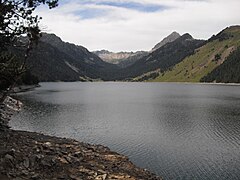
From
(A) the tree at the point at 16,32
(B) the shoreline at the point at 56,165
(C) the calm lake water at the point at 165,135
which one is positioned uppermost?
(A) the tree at the point at 16,32

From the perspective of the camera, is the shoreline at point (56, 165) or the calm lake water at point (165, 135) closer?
the shoreline at point (56, 165)

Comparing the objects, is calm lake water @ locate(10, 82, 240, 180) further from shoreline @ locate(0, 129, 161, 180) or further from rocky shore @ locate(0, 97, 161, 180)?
shoreline @ locate(0, 129, 161, 180)

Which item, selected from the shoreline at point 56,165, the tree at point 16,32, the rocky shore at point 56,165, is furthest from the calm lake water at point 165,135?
the tree at point 16,32

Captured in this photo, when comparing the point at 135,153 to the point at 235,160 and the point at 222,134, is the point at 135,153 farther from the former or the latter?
the point at 222,134

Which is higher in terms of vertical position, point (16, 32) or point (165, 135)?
point (16, 32)

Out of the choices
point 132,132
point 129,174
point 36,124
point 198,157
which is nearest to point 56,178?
point 129,174

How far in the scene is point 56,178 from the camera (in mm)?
26922

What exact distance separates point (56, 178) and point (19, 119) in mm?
61940

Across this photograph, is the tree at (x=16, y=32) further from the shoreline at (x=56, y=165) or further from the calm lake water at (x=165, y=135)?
the calm lake water at (x=165, y=135)

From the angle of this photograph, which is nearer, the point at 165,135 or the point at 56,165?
the point at 56,165

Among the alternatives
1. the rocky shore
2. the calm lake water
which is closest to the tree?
the rocky shore

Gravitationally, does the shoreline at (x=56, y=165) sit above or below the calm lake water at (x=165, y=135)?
above

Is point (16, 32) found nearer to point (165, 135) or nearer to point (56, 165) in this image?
point (56, 165)

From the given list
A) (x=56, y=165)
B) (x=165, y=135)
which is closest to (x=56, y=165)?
(x=56, y=165)
